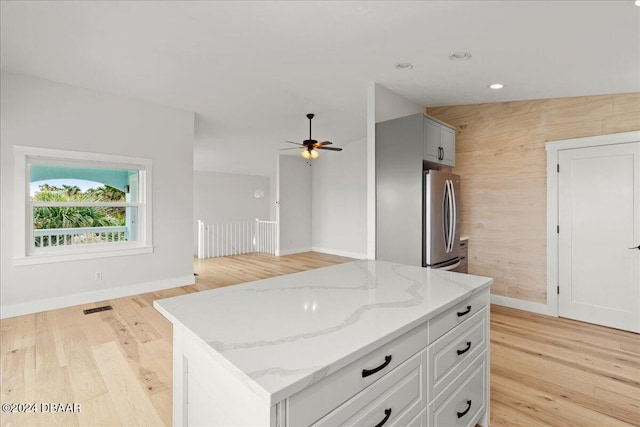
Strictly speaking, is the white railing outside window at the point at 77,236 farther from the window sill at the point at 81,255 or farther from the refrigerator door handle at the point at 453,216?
the refrigerator door handle at the point at 453,216

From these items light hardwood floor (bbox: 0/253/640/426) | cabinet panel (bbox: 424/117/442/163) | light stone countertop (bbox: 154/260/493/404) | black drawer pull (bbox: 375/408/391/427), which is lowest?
light hardwood floor (bbox: 0/253/640/426)

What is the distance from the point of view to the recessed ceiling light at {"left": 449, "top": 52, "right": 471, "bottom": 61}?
2.76 meters

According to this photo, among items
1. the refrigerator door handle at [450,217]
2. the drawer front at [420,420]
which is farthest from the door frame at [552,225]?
the drawer front at [420,420]

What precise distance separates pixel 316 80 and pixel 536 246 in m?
3.37

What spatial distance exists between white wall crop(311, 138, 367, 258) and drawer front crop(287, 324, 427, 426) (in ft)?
20.2

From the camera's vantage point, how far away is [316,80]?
3762 millimetres

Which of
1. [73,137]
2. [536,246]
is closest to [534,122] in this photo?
[536,246]

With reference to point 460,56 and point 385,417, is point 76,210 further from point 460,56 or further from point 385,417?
point 460,56

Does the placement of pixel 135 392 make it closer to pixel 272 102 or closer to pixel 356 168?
pixel 272 102

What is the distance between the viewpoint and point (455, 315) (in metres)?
1.45

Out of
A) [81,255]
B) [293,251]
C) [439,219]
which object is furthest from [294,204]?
[439,219]

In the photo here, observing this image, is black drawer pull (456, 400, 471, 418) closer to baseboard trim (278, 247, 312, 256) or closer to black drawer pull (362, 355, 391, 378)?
black drawer pull (362, 355, 391, 378)

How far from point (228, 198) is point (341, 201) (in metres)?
3.50

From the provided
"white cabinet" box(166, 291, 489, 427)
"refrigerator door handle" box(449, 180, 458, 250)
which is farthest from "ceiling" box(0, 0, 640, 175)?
"white cabinet" box(166, 291, 489, 427)
